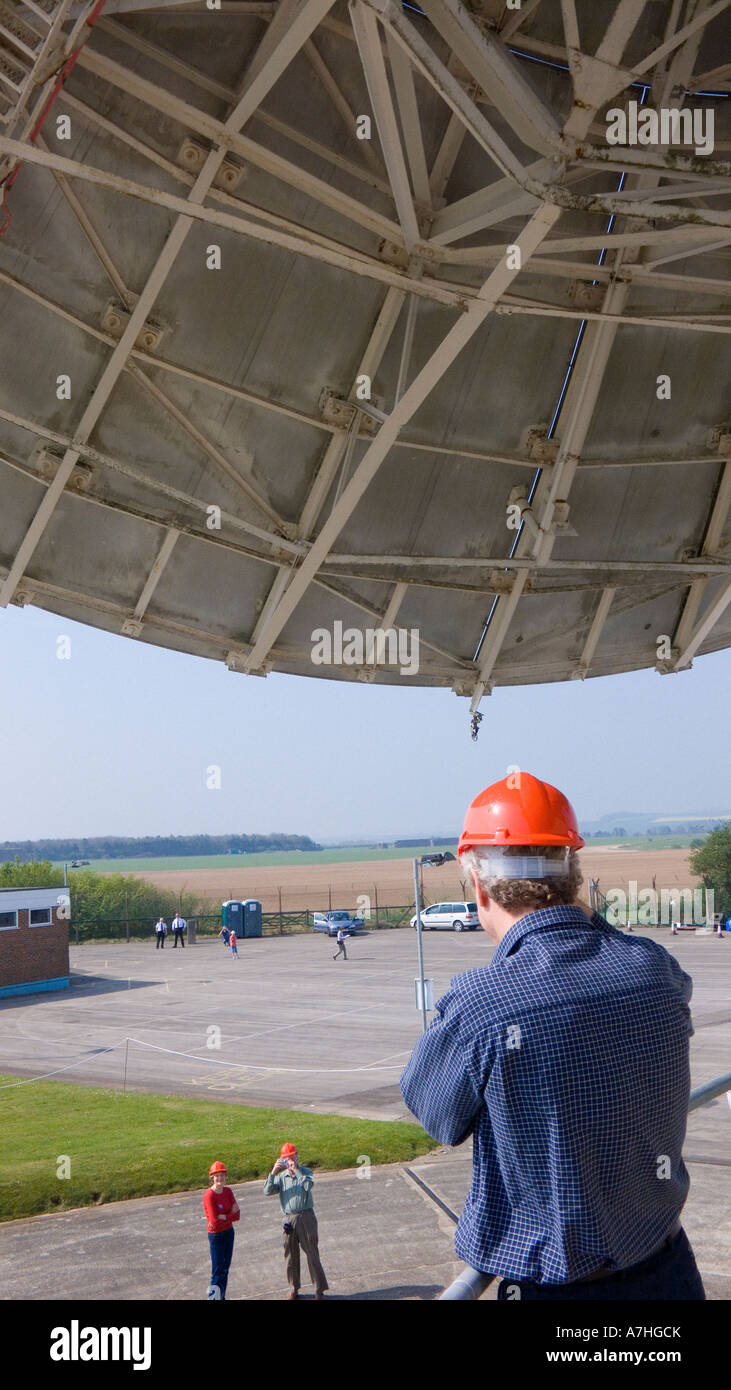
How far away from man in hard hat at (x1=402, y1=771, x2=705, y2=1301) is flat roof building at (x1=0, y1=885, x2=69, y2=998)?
33.6 metres

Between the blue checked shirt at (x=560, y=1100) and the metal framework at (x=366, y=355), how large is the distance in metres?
4.22

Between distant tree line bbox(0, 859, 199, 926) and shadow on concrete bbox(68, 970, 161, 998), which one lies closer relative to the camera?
shadow on concrete bbox(68, 970, 161, 998)

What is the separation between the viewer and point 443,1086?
6.16ft

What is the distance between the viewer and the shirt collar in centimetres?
200

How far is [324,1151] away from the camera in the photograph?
588 inches

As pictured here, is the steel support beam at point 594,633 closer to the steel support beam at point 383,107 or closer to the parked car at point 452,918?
the steel support beam at point 383,107

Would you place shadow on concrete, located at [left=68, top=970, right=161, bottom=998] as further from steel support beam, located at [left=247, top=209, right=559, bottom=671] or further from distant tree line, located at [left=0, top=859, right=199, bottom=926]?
steel support beam, located at [left=247, top=209, right=559, bottom=671]

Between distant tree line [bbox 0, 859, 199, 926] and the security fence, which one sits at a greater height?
distant tree line [bbox 0, 859, 199, 926]

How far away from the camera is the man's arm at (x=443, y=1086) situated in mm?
1856

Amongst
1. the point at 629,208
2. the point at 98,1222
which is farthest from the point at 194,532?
the point at 98,1222

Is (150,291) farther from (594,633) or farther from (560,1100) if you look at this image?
(560,1100)

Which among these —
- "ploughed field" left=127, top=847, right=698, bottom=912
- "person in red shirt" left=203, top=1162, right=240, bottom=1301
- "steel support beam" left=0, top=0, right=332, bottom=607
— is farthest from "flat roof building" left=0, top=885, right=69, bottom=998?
"steel support beam" left=0, top=0, right=332, bottom=607
